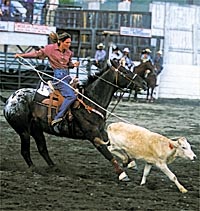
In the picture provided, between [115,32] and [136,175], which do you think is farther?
[115,32]

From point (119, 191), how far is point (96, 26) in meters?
24.2

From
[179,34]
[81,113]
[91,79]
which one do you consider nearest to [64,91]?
[81,113]

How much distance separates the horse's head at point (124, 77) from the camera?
9.01 meters

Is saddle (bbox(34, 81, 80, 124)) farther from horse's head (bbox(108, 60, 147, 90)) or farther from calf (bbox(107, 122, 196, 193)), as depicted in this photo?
calf (bbox(107, 122, 196, 193))

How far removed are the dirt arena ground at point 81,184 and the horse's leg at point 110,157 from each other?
0.12 m

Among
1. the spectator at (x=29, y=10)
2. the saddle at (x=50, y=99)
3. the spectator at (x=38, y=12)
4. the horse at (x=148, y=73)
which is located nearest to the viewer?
the saddle at (x=50, y=99)

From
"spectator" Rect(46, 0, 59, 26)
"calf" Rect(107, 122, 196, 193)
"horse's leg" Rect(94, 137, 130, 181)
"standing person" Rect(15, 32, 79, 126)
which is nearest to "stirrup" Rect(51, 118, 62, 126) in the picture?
"standing person" Rect(15, 32, 79, 126)

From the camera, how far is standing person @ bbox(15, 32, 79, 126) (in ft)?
28.3

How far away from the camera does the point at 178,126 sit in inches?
613

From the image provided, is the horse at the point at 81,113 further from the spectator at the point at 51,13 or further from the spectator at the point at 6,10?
the spectator at the point at 51,13

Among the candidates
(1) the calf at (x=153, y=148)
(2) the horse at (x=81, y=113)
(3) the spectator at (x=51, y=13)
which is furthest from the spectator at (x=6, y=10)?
(1) the calf at (x=153, y=148)

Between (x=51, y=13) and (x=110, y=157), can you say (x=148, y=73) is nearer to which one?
(x=51, y=13)

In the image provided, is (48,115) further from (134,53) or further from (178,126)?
(134,53)

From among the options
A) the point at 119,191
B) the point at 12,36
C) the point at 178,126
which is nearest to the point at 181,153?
the point at 119,191
